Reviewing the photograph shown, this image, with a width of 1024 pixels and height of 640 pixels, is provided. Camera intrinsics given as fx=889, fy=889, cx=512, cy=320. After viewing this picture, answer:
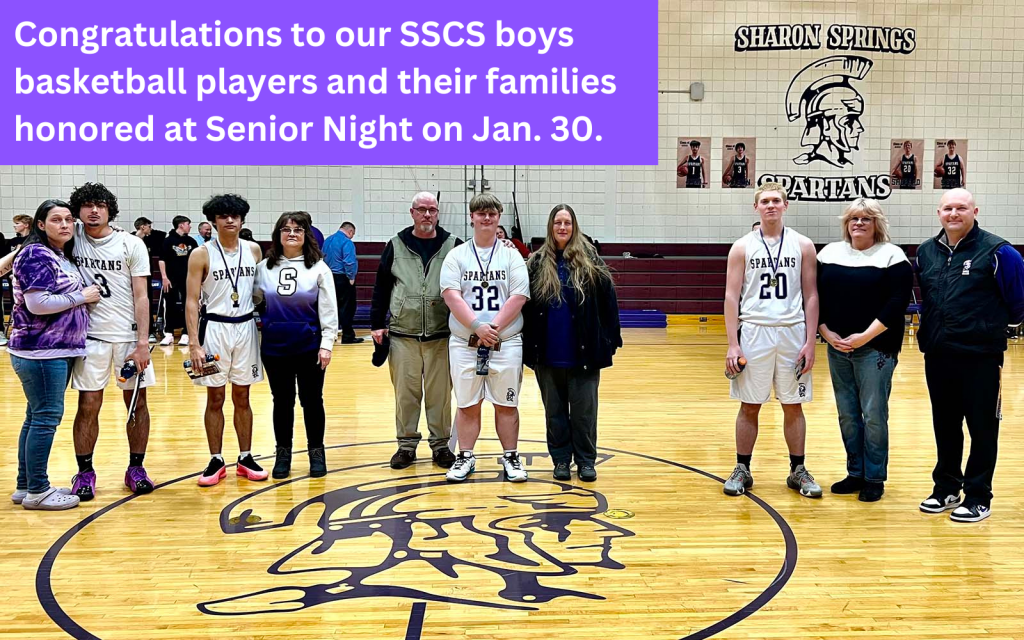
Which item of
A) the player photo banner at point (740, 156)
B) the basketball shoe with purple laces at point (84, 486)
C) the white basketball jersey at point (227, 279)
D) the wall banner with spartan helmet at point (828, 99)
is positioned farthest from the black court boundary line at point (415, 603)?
the wall banner with spartan helmet at point (828, 99)

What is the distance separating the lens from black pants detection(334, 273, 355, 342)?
11.4 metres

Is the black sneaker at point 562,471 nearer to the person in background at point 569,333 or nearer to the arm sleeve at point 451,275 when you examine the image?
the person in background at point 569,333

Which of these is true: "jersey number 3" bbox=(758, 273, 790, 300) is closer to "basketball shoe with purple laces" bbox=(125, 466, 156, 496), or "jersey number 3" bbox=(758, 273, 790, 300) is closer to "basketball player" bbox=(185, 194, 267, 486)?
"basketball player" bbox=(185, 194, 267, 486)

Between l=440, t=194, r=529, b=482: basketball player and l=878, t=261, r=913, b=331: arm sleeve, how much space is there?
1869 millimetres

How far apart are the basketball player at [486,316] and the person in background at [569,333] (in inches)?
4.8

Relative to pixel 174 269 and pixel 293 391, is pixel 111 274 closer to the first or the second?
pixel 293 391

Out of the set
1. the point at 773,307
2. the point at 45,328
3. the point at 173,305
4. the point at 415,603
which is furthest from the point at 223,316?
the point at 173,305

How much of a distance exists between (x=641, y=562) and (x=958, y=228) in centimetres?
222

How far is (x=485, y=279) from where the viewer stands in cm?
495

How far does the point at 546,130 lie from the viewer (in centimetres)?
813

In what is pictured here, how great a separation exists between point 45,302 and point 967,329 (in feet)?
14.6

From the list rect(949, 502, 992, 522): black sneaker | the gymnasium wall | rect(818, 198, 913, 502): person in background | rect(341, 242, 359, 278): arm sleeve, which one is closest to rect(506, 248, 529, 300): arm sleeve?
rect(818, 198, 913, 502): person in background

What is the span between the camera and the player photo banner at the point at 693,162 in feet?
51.5

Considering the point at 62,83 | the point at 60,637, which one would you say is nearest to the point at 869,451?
the point at 60,637
